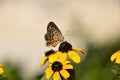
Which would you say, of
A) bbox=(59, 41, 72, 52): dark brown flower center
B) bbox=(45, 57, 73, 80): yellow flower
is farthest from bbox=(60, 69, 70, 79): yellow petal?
bbox=(59, 41, 72, 52): dark brown flower center

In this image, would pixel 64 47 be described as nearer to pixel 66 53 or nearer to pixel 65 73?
pixel 66 53

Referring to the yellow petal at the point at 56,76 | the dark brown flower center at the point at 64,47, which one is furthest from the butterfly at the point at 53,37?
the yellow petal at the point at 56,76

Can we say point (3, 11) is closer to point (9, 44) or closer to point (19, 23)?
point (19, 23)

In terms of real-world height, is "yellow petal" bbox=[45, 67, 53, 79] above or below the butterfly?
below

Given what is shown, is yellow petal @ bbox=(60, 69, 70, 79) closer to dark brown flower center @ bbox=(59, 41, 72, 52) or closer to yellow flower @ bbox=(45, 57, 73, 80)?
yellow flower @ bbox=(45, 57, 73, 80)

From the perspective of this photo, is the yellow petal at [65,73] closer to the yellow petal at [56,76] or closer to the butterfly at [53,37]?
the yellow petal at [56,76]

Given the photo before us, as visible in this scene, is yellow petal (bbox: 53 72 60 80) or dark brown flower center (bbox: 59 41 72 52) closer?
yellow petal (bbox: 53 72 60 80)

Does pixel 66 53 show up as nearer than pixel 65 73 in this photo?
Result: No

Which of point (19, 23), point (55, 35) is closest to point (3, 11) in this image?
point (19, 23)

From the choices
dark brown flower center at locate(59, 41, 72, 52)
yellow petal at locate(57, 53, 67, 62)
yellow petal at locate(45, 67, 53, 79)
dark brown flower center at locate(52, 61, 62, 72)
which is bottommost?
yellow petal at locate(45, 67, 53, 79)

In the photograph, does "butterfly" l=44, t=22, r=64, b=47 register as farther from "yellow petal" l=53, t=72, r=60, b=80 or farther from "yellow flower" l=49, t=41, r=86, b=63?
"yellow petal" l=53, t=72, r=60, b=80

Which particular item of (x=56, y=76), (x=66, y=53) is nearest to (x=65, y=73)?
(x=56, y=76)
